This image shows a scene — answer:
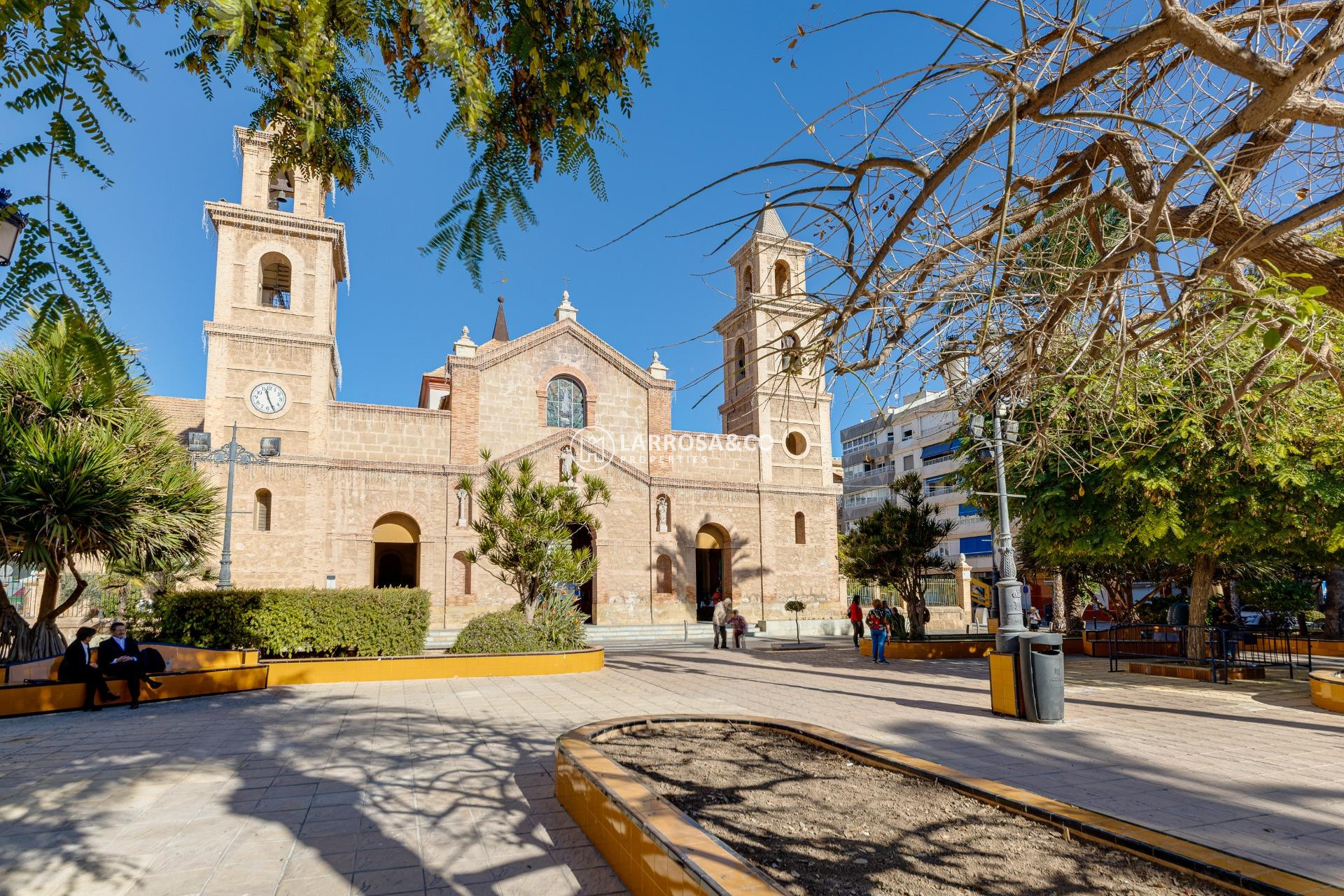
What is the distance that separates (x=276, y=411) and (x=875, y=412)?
23.3 m

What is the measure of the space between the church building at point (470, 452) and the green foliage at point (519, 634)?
8.00m

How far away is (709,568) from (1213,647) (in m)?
20.2

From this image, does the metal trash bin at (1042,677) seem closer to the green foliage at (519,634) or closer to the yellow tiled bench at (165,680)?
the green foliage at (519,634)

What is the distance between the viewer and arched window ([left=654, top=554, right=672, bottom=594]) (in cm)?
2806

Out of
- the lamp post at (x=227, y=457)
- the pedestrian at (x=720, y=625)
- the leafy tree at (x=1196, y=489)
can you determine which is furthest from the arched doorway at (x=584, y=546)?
the leafy tree at (x=1196, y=489)

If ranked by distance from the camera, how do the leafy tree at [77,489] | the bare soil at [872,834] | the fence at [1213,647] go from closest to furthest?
the bare soil at [872,834]
the leafy tree at [77,489]
the fence at [1213,647]

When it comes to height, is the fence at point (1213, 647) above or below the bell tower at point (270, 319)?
below

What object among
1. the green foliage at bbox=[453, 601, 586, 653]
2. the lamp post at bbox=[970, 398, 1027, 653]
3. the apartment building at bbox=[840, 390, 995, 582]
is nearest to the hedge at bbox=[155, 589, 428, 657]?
the green foliage at bbox=[453, 601, 586, 653]

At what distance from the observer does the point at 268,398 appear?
23.4 metres

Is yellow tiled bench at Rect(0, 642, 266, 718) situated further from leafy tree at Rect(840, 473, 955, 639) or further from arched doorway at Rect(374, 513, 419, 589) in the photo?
leafy tree at Rect(840, 473, 955, 639)

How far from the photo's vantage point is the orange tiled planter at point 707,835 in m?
3.24

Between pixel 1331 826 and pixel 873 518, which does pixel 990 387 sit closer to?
pixel 1331 826

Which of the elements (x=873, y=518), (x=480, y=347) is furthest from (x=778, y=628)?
(x=480, y=347)

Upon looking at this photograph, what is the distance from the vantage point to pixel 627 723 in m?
7.28
